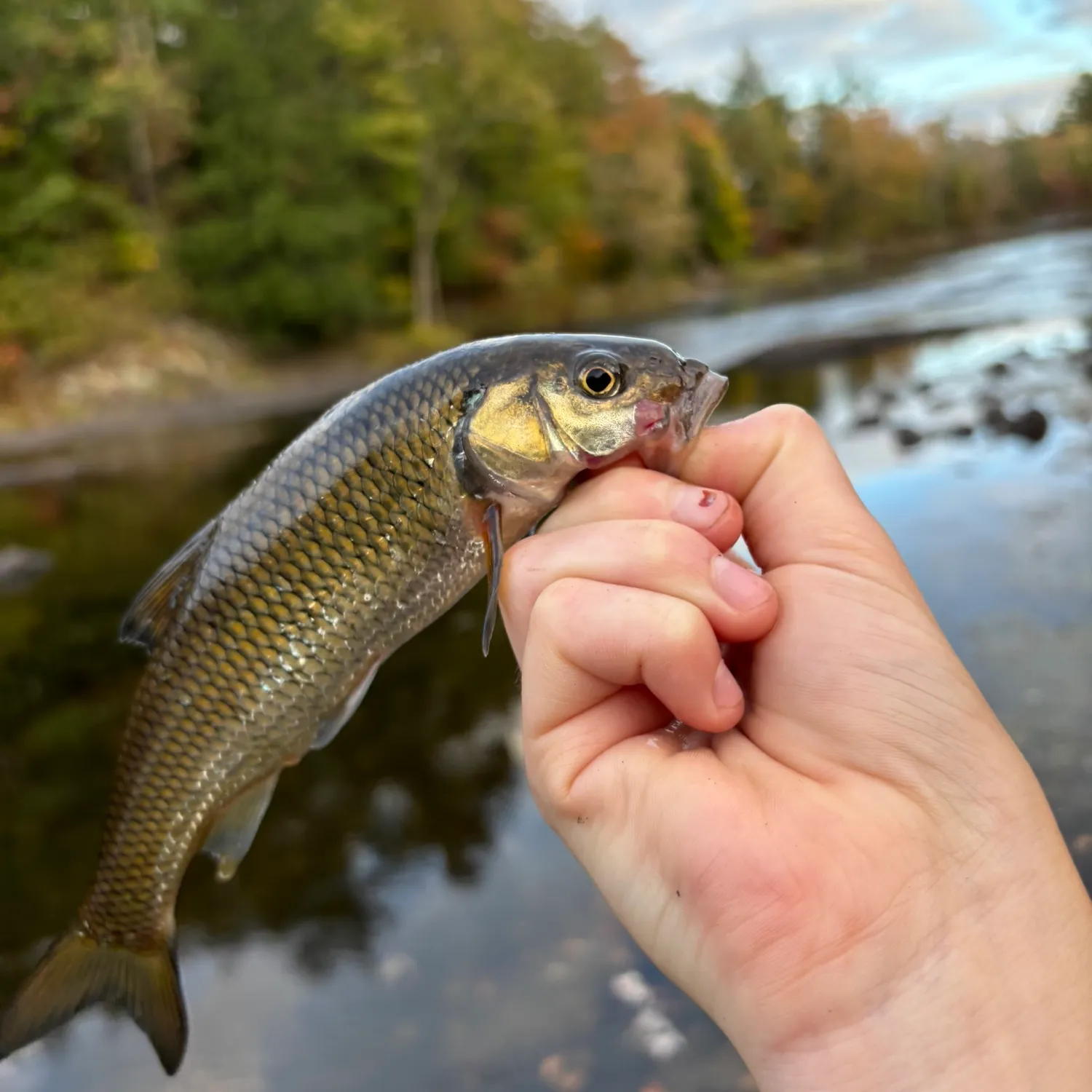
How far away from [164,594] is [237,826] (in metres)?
0.72

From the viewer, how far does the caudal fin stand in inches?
101

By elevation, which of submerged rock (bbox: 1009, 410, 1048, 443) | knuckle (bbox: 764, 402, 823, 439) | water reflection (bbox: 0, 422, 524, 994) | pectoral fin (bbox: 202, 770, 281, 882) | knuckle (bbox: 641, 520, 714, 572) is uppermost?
knuckle (bbox: 764, 402, 823, 439)

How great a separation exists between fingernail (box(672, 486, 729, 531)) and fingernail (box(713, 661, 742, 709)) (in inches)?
11.7

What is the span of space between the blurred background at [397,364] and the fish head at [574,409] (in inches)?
113

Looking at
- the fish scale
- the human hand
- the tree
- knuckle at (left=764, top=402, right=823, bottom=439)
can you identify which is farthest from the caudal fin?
the tree

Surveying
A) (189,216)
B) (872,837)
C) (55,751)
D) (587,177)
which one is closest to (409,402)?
(872,837)

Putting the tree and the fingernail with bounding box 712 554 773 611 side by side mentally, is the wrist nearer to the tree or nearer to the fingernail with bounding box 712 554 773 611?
the fingernail with bounding box 712 554 773 611

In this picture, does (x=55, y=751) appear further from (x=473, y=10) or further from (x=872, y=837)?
(x=473, y=10)

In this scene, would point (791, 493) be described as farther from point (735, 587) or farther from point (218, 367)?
point (218, 367)

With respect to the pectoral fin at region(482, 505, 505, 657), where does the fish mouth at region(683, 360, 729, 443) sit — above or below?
above

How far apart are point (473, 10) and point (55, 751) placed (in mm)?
35993

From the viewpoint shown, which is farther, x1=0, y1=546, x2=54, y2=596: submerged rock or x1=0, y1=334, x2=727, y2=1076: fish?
x1=0, y1=546, x2=54, y2=596: submerged rock

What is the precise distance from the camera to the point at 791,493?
200 cm

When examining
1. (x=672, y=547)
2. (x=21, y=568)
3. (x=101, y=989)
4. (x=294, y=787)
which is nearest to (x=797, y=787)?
(x=672, y=547)
